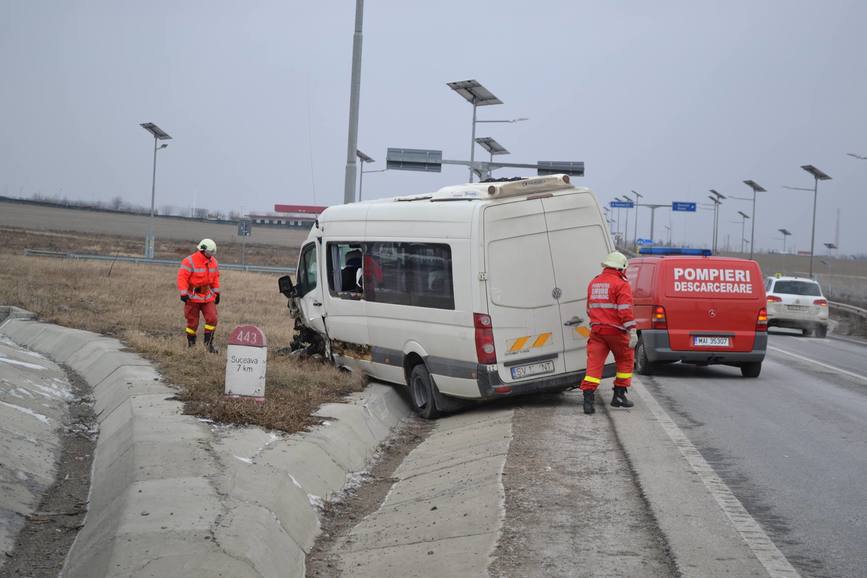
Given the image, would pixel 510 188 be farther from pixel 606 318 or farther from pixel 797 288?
pixel 797 288

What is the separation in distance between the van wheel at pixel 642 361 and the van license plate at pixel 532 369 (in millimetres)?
4637

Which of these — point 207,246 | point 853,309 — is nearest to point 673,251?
point 207,246

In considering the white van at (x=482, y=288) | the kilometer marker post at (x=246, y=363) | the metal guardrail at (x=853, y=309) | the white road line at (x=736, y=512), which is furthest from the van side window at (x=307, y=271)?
the metal guardrail at (x=853, y=309)

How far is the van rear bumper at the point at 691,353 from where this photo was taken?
15.8 m

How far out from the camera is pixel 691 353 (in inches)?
621

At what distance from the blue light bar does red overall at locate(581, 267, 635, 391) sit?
237 inches

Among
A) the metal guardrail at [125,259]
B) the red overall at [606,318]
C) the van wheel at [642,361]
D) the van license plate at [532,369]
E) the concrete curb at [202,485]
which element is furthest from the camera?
the metal guardrail at [125,259]

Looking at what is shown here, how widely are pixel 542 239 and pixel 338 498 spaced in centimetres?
448

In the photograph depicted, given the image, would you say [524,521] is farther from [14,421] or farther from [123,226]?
[123,226]

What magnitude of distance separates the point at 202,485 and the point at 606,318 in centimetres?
541

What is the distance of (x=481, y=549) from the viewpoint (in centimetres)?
622

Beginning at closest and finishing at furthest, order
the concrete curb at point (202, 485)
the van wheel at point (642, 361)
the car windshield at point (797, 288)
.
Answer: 1. the concrete curb at point (202, 485)
2. the van wheel at point (642, 361)
3. the car windshield at point (797, 288)

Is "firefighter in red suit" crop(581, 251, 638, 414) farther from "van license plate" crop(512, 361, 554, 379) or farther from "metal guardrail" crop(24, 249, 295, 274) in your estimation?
"metal guardrail" crop(24, 249, 295, 274)

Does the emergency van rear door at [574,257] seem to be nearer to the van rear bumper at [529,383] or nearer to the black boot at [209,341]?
the van rear bumper at [529,383]
